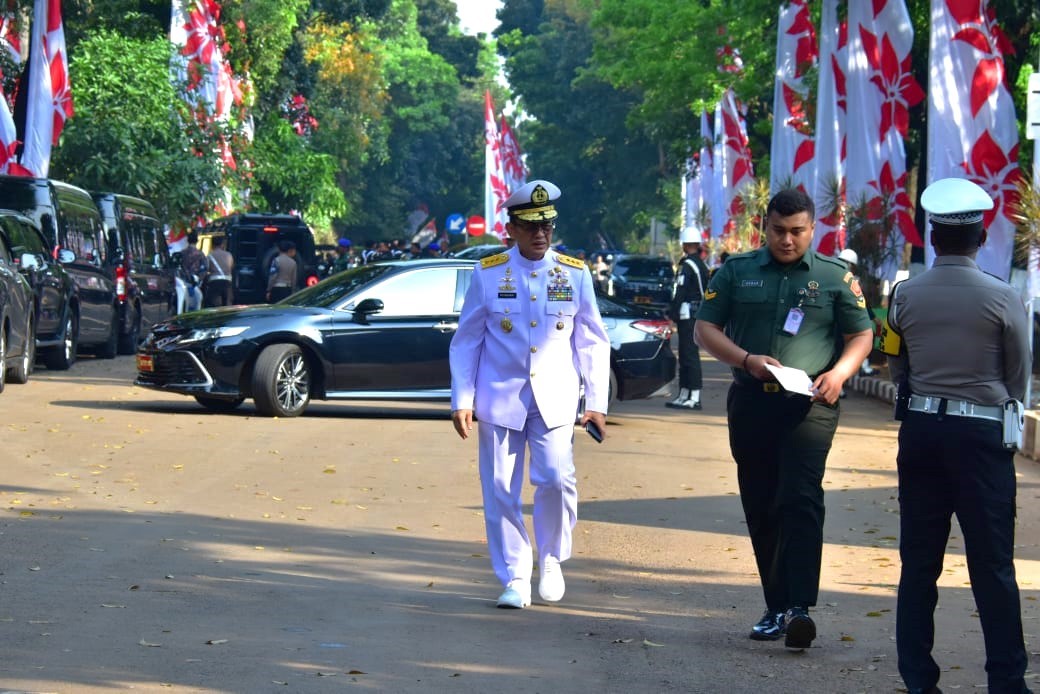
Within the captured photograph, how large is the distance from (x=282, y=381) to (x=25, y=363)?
13.6 ft

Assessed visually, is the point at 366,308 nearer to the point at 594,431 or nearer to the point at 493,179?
the point at 594,431

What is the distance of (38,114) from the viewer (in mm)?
27531

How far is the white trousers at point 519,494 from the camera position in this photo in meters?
7.91

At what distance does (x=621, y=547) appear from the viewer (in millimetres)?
9766

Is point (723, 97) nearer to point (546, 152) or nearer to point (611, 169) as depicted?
point (611, 169)

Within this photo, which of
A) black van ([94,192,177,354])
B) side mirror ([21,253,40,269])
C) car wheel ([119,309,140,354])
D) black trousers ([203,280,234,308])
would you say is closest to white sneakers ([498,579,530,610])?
side mirror ([21,253,40,269])

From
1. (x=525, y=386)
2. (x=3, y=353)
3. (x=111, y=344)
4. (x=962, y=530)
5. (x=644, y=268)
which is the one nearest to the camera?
(x=962, y=530)

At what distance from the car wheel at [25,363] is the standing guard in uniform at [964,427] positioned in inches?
577

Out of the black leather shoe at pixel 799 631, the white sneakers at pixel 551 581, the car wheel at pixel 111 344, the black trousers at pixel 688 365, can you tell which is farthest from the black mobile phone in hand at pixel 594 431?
the car wheel at pixel 111 344

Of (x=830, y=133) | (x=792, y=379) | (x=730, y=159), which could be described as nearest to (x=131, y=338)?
(x=830, y=133)

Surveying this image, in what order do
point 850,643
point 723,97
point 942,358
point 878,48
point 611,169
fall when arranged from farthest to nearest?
point 611,169
point 723,97
point 878,48
point 850,643
point 942,358

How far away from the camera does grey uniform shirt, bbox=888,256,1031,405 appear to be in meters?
6.00

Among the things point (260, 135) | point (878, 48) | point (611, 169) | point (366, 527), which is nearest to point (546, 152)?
point (611, 169)

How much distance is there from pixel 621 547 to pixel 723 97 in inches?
1312
